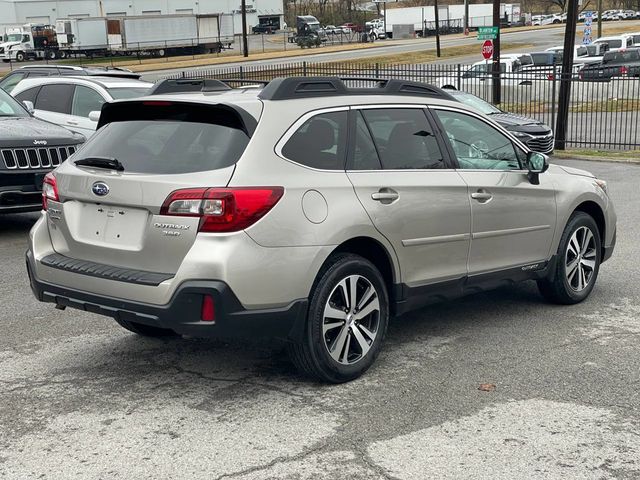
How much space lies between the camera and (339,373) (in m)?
5.34

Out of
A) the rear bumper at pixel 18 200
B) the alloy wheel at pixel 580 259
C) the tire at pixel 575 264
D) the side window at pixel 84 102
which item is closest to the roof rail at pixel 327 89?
the tire at pixel 575 264

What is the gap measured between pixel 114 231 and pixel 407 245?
175cm

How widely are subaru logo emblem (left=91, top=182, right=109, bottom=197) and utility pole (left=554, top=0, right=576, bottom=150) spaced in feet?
Result: 55.0

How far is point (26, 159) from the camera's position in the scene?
398 inches

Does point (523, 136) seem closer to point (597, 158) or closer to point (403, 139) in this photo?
point (597, 158)

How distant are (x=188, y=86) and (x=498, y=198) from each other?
7.28 feet

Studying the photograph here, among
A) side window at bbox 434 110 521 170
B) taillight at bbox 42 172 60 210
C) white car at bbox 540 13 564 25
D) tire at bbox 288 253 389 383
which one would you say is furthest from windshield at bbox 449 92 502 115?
white car at bbox 540 13 564 25

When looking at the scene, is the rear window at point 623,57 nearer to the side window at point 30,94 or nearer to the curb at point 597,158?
the curb at point 597,158

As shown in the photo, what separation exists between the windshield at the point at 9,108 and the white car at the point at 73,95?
213cm

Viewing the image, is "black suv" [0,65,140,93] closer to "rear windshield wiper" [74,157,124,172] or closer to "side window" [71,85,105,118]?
"side window" [71,85,105,118]

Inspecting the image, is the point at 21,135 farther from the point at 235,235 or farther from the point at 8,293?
the point at 235,235

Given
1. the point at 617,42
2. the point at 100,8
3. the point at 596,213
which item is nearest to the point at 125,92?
the point at 596,213

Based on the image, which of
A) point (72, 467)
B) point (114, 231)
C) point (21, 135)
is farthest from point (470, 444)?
point (21, 135)

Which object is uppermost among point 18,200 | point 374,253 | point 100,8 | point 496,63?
point 100,8
